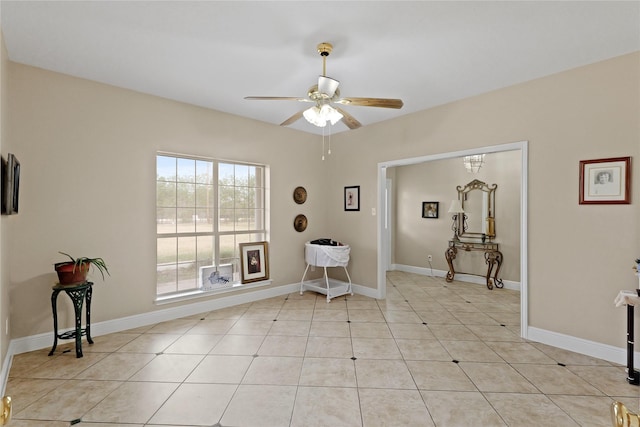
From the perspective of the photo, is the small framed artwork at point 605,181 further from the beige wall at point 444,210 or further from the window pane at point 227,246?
the window pane at point 227,246

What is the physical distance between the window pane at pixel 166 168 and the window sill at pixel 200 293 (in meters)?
1.53

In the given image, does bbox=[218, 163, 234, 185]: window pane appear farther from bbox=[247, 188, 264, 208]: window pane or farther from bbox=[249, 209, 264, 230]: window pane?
bbox=[249, 209, 264, 230]: window pane

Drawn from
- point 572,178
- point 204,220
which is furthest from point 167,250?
point 572,178

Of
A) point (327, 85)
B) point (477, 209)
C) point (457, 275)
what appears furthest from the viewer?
point (457, 275)

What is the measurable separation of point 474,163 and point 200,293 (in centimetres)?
523

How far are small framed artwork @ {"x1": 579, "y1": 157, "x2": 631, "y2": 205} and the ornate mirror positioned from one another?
9.43ft

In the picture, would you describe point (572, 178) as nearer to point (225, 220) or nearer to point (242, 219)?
point (242, 219)

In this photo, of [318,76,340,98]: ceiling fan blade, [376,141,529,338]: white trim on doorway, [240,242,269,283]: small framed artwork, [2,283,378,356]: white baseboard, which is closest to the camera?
[318,76,340,98]: ceiling fan blade

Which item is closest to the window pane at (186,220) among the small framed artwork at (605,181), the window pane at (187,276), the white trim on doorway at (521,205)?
the window pane at (187,276)

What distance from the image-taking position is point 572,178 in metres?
3.09

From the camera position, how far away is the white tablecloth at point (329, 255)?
4809 mm

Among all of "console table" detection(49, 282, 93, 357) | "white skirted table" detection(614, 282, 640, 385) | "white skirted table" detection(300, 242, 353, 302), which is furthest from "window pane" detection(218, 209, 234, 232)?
"white skirted table" detection(614, 282, 640, 385)

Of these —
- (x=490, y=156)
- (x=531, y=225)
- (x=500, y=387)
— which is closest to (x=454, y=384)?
(x=500, y=387)

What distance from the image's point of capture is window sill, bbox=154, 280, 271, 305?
12.9ft
